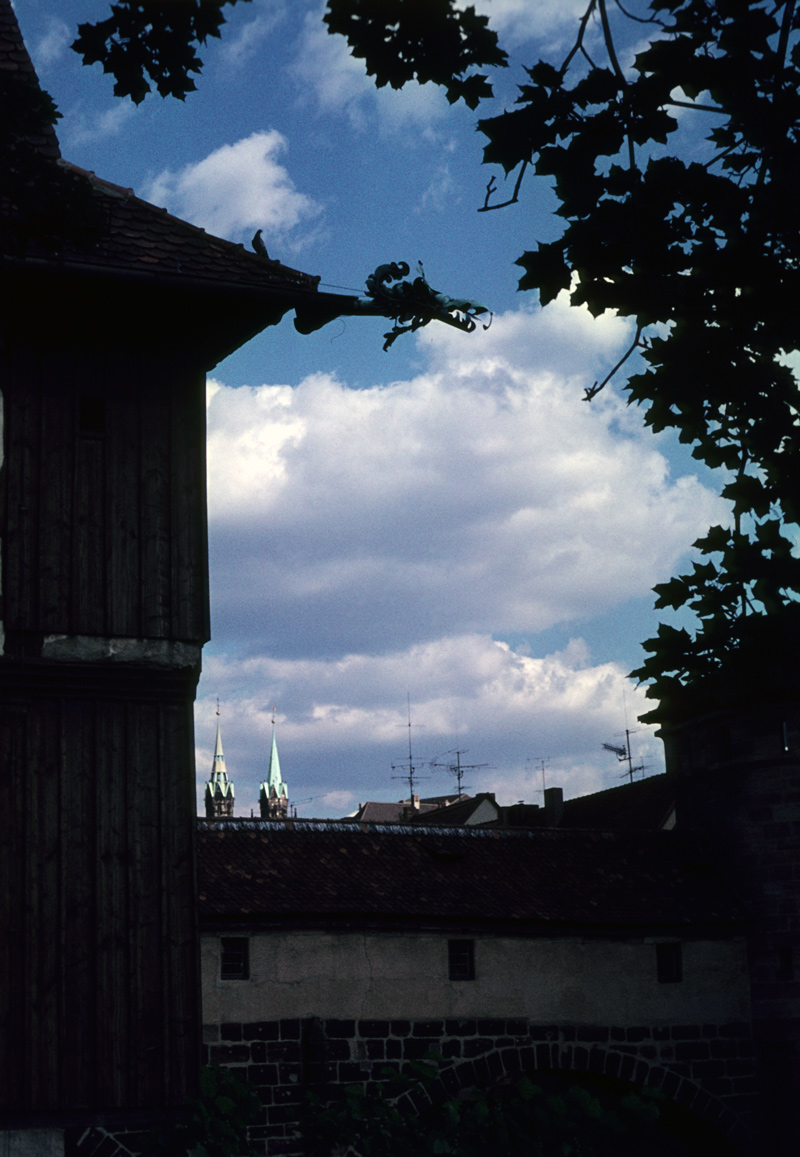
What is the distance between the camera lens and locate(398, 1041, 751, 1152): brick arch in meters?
19.5

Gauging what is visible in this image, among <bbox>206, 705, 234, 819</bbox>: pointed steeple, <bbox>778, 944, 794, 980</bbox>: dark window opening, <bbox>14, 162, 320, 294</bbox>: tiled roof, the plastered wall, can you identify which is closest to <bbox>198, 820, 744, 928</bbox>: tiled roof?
the plastered wall

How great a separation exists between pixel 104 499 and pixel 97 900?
3022mm

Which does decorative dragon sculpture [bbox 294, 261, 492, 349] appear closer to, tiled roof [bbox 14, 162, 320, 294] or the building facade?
tiled roof [bbox 14, 162, 320, 294]

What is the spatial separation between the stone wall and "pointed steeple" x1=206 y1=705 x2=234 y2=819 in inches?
3631

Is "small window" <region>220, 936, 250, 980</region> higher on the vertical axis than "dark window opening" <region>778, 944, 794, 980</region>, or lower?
higher

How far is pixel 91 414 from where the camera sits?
11.1 meters

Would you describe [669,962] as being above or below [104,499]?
below

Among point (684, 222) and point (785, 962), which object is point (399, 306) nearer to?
point (684, 222)

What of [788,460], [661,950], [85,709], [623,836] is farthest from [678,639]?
[623,836]

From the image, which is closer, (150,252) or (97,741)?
(97,741)

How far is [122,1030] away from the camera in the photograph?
9914 mm

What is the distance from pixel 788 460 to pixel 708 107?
176 centimetres

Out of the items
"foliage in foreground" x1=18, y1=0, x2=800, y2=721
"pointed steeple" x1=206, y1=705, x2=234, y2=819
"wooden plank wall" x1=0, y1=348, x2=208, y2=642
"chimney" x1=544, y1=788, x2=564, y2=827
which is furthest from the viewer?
"pointed steeple" x1=206, y1=705, x2=234, y2=819

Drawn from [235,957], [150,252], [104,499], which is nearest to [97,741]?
[104,499]
